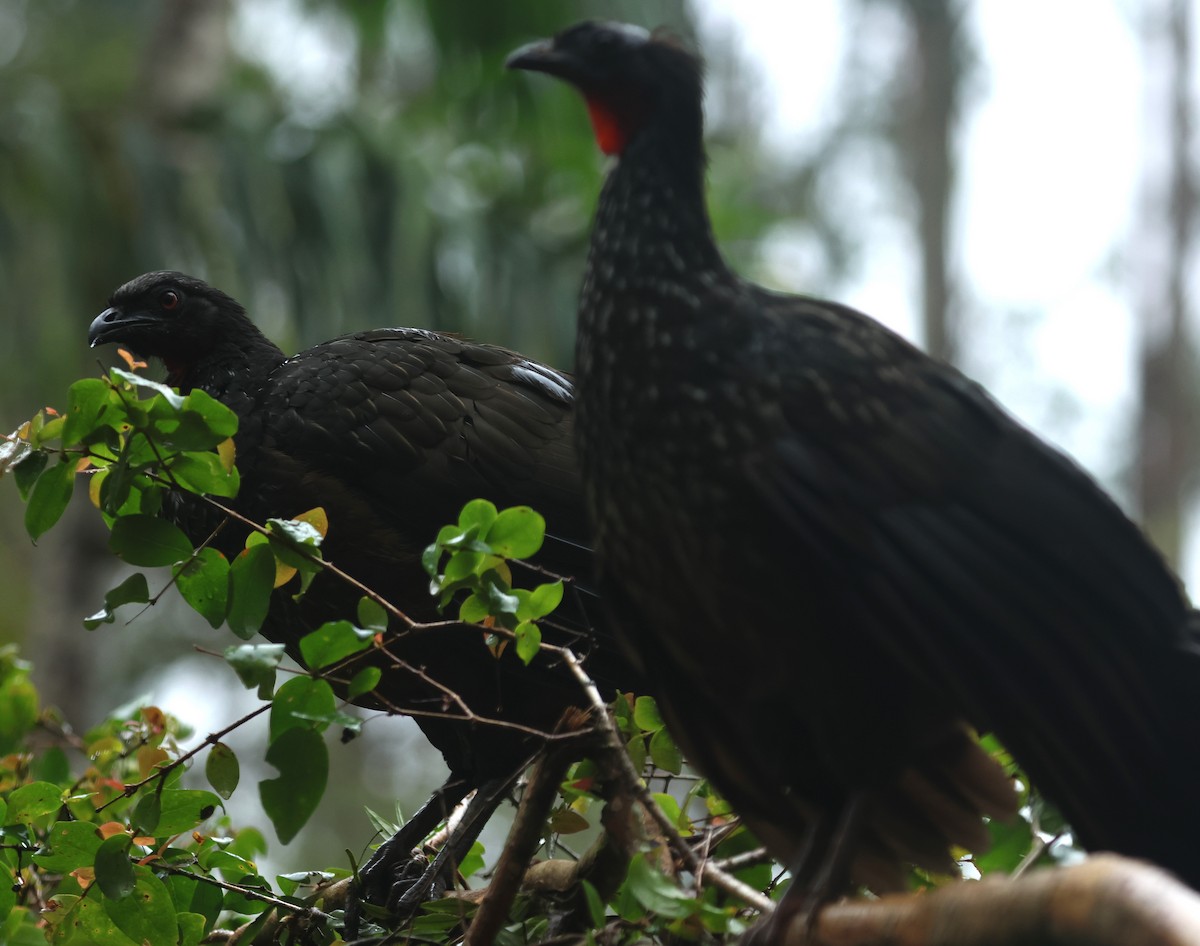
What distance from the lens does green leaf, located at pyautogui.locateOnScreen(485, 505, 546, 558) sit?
2.20 meters

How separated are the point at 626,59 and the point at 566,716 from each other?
1117 millimetres

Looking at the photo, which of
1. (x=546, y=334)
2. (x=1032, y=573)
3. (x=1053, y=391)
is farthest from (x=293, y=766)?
(x=1053, y=391)

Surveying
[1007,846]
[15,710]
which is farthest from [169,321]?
[1007,846]

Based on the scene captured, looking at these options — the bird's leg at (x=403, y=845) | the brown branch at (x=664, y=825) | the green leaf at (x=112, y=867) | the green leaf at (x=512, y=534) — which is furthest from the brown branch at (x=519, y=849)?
the bird's leg at (x=403, y=845)

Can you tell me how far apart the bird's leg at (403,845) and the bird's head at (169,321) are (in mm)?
1335

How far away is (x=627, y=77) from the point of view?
2.21 m

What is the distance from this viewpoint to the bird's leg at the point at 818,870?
1912mm

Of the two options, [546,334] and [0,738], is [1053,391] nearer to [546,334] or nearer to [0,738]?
[546,334]

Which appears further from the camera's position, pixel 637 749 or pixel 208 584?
pixel 637 749

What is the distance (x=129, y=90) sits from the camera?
9.77 m

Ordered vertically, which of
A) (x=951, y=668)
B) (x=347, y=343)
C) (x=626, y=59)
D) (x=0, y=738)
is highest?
(x=626, y=59)

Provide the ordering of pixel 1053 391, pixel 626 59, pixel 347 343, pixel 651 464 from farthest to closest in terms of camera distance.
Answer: pixel 1053 391, pixel 347 343, pixel 626 59, pixel 651 464

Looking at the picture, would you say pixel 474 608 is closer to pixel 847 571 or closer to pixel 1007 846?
pixel 847 571

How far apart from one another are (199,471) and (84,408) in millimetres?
207
